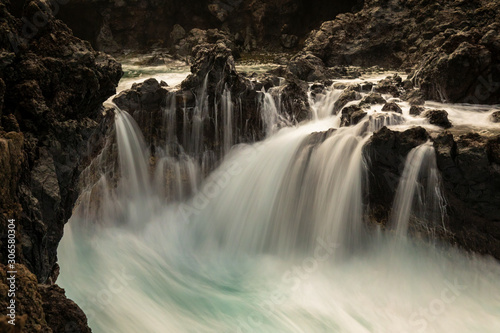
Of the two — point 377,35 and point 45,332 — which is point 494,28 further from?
point 45,332

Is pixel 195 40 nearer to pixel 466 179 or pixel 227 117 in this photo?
pixel 227 117

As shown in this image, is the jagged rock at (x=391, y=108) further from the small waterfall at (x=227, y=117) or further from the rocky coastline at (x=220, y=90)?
the small waterfall at (x=227, y=117)

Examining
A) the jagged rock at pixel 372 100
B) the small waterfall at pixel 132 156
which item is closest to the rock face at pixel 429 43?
the jagged rock at pixel 372 100

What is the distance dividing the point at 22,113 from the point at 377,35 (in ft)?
62.4

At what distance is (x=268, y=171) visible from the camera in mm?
10812

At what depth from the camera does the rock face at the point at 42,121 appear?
14.8 ft

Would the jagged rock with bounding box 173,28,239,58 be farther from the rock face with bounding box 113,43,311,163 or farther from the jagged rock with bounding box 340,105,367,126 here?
the jagged rock with bounding box 340,105,367,126

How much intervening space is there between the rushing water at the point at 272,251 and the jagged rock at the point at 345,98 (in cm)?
95

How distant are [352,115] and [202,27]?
19.2 metres

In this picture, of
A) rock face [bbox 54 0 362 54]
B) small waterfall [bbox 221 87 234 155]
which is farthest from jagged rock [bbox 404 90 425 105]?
rock face [bbox 54 0 362 54]

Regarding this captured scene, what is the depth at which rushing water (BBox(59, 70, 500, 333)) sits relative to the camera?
7328 millimetres

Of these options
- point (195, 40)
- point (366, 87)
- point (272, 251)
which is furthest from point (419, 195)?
point (195, 40)

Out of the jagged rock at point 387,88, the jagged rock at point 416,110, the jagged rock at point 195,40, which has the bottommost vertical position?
the jagged rock at point 416,110

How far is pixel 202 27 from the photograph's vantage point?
27.5m
